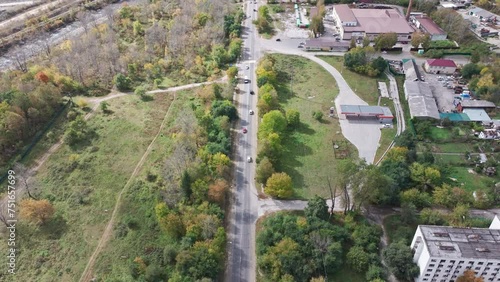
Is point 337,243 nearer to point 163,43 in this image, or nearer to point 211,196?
point 211,196

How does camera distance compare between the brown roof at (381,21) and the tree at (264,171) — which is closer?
the tree at (264,171)

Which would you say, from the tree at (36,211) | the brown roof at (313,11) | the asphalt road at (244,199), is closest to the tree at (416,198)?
the asphalt road at (244,199)

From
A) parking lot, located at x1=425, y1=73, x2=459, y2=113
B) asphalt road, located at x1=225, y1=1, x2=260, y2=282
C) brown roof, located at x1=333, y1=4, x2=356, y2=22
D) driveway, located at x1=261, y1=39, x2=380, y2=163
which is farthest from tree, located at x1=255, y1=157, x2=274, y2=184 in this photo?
brown roof, located at x1=333, y1=4, x2=356, y2=22

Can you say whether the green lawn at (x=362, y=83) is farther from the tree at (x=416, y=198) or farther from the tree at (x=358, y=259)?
the tree at (x=358, y=259)

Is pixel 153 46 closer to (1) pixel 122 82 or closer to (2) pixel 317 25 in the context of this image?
(1) pixel 122 82

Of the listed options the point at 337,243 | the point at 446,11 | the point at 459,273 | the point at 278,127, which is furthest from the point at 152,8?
the point at 459,273

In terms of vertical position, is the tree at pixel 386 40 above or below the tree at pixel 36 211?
above
